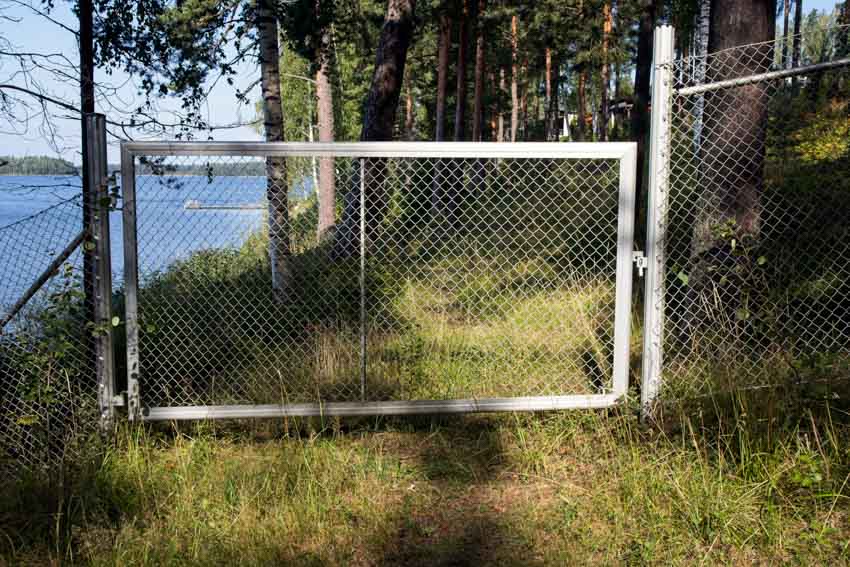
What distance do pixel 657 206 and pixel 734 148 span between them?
1321 mm

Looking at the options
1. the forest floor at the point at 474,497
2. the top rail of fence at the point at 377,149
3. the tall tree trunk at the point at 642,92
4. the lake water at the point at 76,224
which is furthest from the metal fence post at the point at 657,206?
the tall tree trunk at the point at 642,92

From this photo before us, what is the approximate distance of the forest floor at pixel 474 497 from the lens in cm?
366

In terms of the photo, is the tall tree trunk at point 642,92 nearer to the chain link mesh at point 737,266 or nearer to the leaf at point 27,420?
the chain link mesh at point 737,266

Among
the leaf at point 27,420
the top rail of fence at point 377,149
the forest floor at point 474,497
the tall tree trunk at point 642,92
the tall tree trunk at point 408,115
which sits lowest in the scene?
the forest floor at point 474,497

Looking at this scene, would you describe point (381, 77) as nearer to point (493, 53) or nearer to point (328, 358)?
point (328, 358)

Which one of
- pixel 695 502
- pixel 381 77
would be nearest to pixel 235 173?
pixel 695 502

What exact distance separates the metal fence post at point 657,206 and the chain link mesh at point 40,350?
11.4 ft

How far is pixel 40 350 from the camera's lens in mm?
4633

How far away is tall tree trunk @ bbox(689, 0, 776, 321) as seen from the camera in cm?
570

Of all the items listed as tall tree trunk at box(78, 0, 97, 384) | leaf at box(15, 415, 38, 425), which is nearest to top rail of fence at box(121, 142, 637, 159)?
tall tree trunk at box(78, 0, 97, 384)

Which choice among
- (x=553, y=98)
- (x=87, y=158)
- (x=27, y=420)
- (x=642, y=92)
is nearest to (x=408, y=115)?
(x=553, y=98)

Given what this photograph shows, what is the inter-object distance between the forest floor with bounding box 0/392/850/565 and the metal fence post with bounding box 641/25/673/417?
38 cm

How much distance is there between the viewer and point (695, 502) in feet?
12.5

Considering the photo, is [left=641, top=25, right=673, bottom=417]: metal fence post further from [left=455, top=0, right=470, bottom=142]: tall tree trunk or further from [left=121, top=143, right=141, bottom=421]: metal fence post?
[left=455, top=0, right=470, bottom=142]: tall tree trunk
